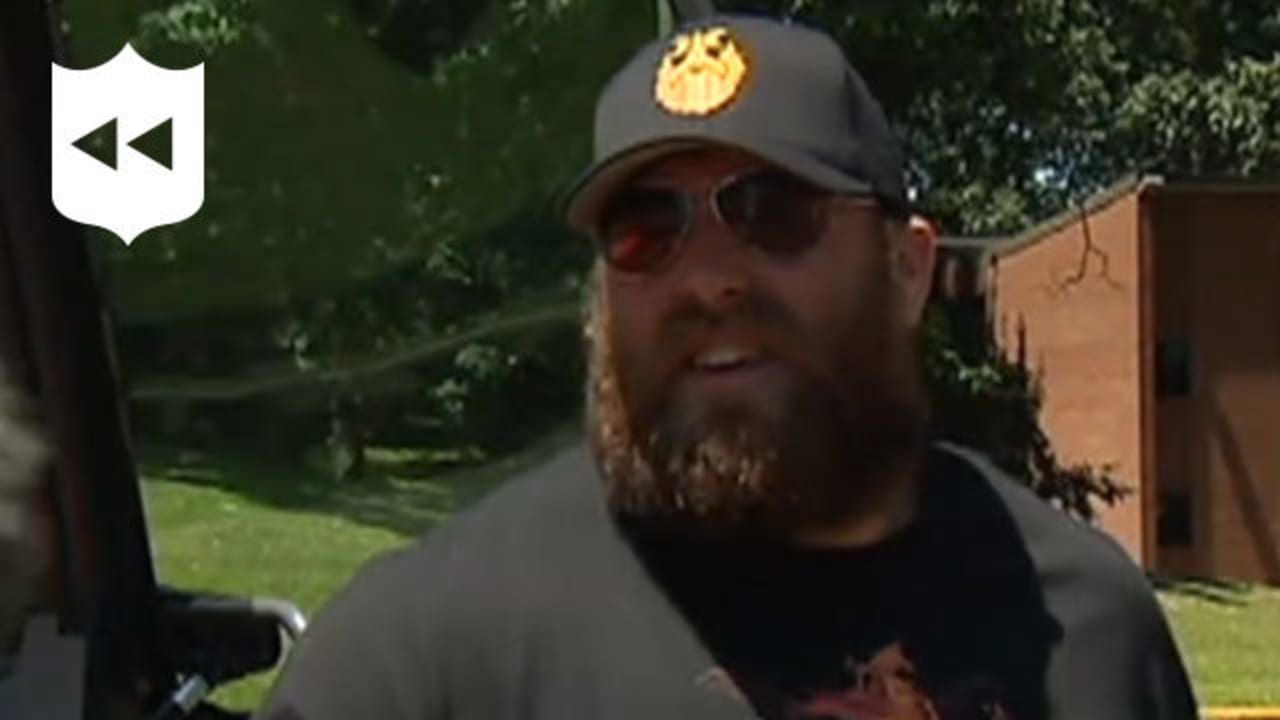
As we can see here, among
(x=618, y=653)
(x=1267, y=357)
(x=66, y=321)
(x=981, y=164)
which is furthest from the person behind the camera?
(x=981, y=164)

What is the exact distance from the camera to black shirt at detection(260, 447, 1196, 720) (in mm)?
1570

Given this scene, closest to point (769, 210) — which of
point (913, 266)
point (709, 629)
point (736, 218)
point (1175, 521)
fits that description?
point (736, 218)

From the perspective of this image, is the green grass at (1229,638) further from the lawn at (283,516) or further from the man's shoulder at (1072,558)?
→ the man's shoulder at (1072,558)

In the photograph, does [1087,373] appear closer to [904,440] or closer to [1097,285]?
[1097,285]

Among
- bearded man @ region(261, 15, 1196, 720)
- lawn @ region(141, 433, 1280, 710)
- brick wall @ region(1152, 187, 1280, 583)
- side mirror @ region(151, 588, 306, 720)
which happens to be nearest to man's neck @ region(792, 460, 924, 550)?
bearded man @ region(261, 15, 1196, 720)

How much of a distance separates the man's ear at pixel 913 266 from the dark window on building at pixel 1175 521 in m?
17.2

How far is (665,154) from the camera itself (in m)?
Result: 1.63

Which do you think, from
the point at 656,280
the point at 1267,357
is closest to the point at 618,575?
the point at 656,280

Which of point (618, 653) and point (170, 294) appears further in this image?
point (170, 294)

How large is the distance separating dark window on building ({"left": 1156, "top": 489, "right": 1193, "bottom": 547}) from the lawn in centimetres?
1603

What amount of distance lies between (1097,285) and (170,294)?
1673 cm

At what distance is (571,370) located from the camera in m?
2.66

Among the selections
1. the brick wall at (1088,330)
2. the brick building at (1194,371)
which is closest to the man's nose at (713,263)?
the brick wall at (1088,330)

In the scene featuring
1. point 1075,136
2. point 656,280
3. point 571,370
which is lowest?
point 1075,136
